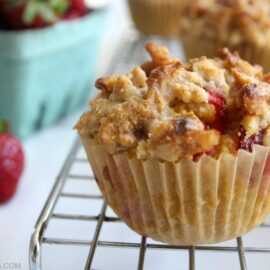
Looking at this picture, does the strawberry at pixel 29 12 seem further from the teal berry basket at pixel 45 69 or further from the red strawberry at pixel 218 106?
the red strawberry at pixel 218 106

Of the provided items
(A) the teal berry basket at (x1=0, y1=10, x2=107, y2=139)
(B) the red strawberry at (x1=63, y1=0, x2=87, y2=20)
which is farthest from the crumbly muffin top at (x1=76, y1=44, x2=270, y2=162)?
(B) the red strawberry at (x1=63, y1=0, x2=87, y2=20)

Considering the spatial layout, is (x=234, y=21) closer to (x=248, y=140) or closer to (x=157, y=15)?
(x=157, y=15)

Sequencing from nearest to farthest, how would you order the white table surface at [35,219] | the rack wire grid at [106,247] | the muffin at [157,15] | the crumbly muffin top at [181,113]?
the crumbly muffin top at [181,113]
the rack wire grid at [106,247]
the white table surface at [35,219]
the muffin at [157,15]

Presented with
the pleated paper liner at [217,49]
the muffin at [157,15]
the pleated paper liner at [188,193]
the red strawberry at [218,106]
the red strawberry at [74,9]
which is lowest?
the muffin at [157,15]

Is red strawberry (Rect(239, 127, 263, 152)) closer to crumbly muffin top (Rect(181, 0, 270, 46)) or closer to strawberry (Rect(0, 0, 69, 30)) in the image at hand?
crumbly muffin top (Rect(181, 0, 270, 46))

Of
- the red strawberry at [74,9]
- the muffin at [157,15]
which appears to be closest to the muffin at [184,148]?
the red strawberry at [74,9]

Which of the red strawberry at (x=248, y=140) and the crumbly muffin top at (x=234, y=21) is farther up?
the red strawberry at (x=248, y=140)

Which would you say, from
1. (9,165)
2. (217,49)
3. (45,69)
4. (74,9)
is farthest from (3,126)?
(217,49)
